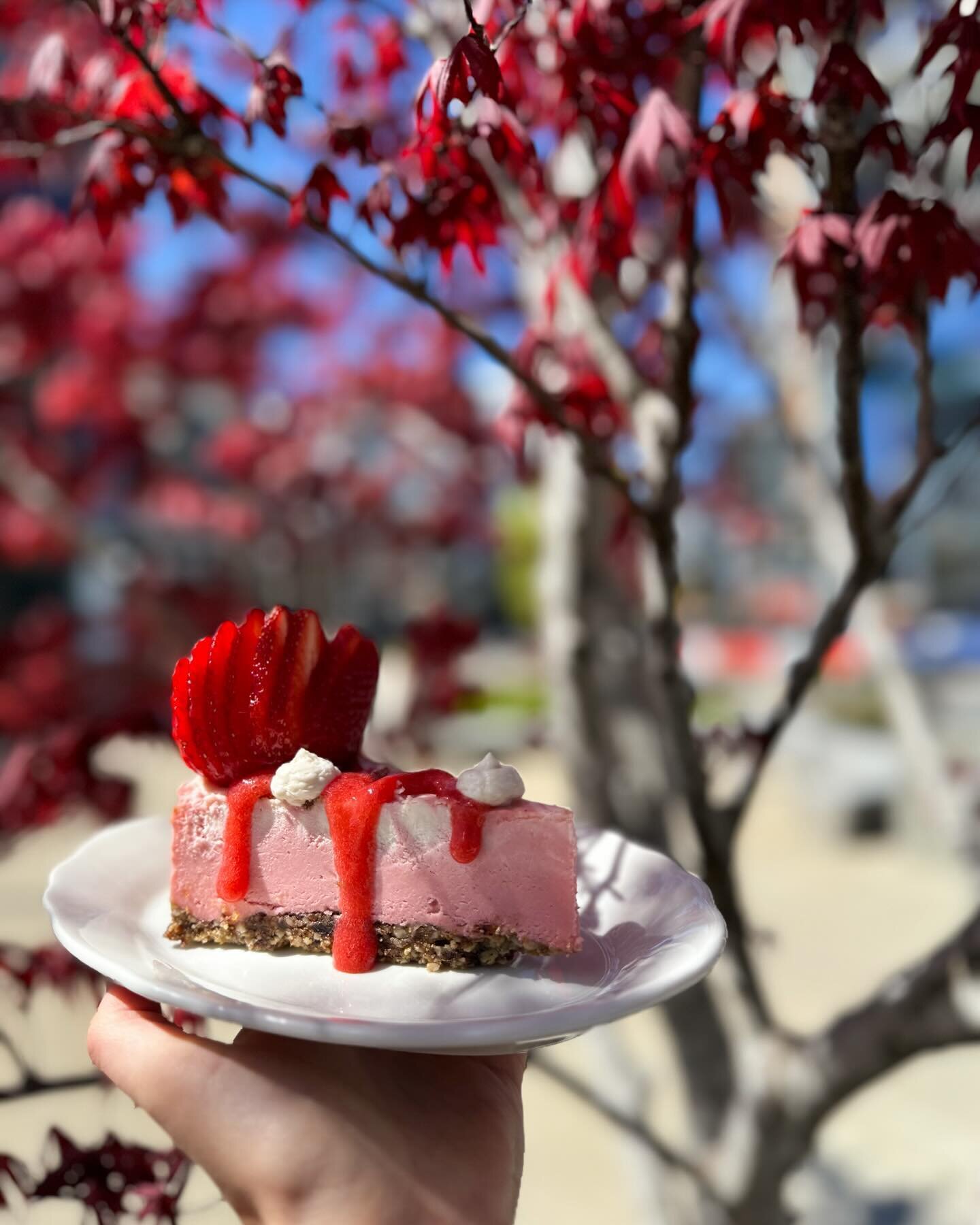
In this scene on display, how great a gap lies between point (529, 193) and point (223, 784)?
1.34 metres

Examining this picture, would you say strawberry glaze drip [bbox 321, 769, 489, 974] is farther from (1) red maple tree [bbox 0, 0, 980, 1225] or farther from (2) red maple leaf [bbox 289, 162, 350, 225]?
(2) red maple leaf [bbox 289, 162, 350, 225]

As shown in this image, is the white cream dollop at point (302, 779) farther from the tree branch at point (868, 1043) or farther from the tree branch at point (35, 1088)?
the tree branch at point (868, 1043)

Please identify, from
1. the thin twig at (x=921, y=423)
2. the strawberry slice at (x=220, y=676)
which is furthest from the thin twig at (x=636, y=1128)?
the thin twig at (x=921, y=423)

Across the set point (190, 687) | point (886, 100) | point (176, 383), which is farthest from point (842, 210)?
point (176, 383)

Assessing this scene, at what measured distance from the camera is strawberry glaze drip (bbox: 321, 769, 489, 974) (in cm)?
163

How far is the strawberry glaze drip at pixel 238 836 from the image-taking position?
1712mm

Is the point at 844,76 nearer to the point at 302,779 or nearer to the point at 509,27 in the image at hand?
the point at 509,27

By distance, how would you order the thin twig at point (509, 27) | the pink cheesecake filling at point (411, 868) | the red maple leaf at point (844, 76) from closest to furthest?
the thin twig at point (509, 27) → the red maple leaf at point (844, 76) → the pink cheesecake filling at point (411, 868)

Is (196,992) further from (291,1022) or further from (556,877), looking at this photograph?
(556,877)

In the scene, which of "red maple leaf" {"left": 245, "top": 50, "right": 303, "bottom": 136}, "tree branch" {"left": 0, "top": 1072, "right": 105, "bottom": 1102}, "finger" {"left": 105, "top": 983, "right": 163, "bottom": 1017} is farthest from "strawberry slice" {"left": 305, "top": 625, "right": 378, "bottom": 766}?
"red maple leaf" {"left": 245, "top": 50, "right": 303, "bottom": 136}

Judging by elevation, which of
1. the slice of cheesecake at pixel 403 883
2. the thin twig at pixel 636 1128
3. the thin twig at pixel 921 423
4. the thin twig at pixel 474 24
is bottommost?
the thin twig at pixel 636 1128

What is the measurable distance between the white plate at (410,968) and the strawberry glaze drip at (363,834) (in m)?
0.04

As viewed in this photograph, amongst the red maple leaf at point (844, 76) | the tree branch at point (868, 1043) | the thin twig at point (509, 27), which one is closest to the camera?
the thin twig at point (509, 27)

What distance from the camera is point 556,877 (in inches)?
64.0
